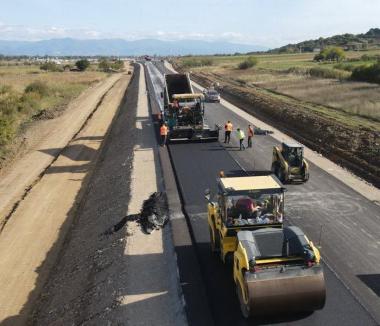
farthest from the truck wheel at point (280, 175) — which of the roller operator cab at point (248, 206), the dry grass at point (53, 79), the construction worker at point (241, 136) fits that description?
the dry grass at point (53, 79)

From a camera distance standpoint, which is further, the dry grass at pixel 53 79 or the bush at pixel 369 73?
the dry grass at pixel 53 79

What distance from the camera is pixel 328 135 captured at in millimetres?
30156

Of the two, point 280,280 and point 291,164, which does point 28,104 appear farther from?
point 280,280

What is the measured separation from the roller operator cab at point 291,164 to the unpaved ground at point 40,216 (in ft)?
32.2

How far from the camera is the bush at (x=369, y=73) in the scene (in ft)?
190

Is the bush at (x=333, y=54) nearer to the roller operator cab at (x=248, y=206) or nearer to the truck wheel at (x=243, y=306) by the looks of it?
the roller operator cab at (x=248, y=206)

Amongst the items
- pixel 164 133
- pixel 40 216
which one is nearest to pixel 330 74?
pixel 164 133

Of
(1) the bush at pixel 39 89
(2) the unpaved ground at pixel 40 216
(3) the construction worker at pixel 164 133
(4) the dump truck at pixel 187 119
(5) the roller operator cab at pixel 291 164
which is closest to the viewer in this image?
(2) the unpaved ground at pixel 40 216

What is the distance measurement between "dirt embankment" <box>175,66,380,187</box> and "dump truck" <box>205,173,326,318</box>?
455 inches

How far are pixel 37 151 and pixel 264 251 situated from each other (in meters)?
25.5

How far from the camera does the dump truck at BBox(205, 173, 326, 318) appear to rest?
1000cm

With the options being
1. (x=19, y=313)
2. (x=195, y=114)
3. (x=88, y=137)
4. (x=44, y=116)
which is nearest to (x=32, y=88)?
(x=44, y=116)

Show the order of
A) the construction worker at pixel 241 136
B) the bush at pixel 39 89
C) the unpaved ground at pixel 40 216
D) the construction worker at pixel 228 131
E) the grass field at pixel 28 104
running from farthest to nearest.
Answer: the bush at pixel 39 89 < the grass field at pixel 28 104 < the construction worker at pixel 228 131 < the construction worker at pixel 241 136 < the unpaved ground at pixel 40 216

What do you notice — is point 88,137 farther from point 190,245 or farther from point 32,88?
point 32,88
